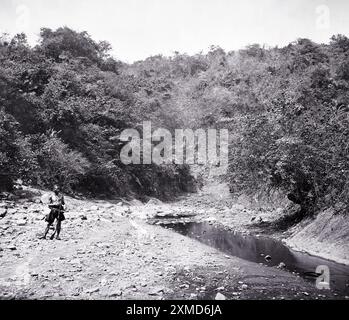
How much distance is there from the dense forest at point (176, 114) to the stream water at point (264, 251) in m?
2.72

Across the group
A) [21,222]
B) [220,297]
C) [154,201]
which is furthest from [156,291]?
[154,201]

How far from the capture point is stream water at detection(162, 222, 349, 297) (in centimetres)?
1031

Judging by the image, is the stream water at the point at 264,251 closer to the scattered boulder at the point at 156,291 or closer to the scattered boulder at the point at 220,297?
the scattered boulder at the point at 220,297

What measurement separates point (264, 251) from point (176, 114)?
3757cm

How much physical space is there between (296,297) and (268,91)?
46.1 meters

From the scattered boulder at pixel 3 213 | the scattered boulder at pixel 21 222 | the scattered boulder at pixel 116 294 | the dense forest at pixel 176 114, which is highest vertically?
the dense forest at pixel 176 114

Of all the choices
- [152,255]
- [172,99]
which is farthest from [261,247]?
[172,99]

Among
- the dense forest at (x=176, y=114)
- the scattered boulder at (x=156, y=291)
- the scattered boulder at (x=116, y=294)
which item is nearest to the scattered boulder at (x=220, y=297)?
the scattered boulder at (x=156, y=291)

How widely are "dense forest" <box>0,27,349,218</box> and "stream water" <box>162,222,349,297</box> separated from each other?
2.72 meters

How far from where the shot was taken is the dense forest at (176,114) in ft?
54.0

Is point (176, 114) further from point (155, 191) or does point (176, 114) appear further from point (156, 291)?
point (156, 291)

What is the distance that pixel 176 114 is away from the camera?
50.0 metres

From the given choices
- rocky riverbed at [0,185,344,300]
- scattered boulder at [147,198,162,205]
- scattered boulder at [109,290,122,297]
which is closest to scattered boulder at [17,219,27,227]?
rocky riverbed at [0,185,344,300]

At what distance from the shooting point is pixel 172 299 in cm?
804
